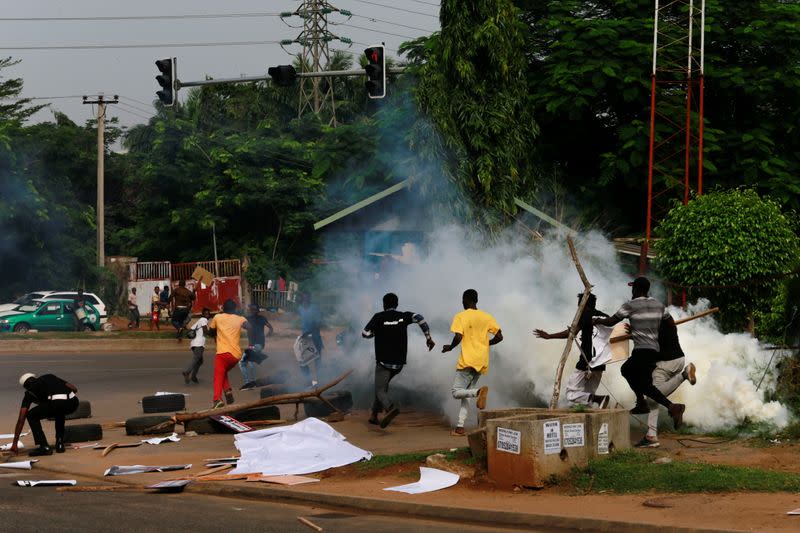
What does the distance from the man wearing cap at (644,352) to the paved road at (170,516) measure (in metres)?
3.62

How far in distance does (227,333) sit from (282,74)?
7.49m

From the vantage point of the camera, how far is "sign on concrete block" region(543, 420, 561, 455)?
9.94 meters

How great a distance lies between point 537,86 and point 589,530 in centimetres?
2263

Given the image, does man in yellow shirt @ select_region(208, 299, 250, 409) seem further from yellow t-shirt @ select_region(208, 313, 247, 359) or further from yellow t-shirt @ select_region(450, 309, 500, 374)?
yellow t-shirt @ select_region(450, 309, 500, 374)

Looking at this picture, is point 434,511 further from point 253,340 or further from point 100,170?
point 100,170

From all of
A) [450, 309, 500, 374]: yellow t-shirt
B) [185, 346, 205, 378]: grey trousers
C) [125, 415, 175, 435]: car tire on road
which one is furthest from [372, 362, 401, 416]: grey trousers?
[185, 346, 205, 378]: grey trousers

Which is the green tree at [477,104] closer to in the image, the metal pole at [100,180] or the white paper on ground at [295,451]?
the white paper on ground at [295,451]

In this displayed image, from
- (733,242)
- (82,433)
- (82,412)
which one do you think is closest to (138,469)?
(82,433)

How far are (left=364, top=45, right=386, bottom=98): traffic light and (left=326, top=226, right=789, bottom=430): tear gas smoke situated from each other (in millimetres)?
4927

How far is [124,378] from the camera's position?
2314 centimetres

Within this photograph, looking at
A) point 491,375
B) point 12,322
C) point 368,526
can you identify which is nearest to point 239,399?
point 491,375

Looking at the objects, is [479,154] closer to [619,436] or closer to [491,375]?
[491,375]

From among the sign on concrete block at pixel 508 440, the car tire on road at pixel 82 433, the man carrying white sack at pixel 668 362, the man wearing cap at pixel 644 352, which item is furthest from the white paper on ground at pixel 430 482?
the car tire on road at pixel 82 433

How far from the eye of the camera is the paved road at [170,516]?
8.95 m
